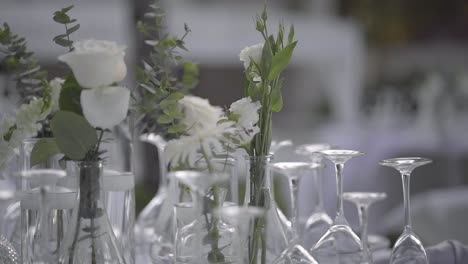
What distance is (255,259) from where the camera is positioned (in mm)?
740

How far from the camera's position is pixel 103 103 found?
2.19ft

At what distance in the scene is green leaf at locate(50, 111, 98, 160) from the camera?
2.34 feet

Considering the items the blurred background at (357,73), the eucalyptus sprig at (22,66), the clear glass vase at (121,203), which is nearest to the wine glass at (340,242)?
the clear glass vase at (121,203)

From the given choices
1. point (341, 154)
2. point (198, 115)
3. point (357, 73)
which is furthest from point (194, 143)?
point (357, 73)

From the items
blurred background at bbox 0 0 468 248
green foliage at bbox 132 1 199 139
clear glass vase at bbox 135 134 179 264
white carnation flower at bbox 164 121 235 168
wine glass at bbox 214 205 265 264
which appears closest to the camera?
wine glass at bbox 214 205 265 264

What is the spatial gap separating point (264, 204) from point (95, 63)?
8.9 inches

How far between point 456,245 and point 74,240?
48 centimetres

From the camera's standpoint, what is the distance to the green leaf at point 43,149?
80 cm

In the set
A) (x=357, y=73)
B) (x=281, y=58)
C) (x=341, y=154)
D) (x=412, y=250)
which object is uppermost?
(x=357, y=73)

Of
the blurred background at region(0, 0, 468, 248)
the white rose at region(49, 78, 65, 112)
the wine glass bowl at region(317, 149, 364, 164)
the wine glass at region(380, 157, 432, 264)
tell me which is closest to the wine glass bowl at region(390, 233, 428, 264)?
the wine glass at region(380, 157, 432, 264)

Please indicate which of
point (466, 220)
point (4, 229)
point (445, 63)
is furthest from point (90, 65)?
point (445, 63)

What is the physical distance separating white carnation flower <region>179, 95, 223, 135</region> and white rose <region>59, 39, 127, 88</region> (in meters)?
0.10

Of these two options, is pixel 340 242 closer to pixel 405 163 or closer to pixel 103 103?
pixel 405 163

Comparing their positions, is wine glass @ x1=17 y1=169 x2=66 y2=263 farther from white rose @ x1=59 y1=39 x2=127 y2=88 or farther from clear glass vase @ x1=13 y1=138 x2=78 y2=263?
white rose @ x1=59 y1=39 x2=127 y2=88
